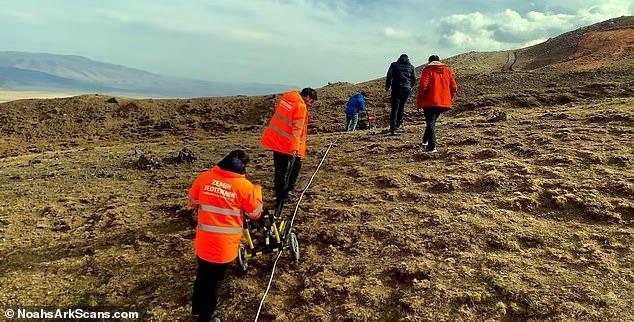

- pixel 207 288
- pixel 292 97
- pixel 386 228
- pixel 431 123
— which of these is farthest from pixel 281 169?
pixel 431 123

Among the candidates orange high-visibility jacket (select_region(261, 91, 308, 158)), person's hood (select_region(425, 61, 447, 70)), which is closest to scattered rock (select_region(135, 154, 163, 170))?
orange high-visibility jacket (select_region(261, 91, 308, 158))

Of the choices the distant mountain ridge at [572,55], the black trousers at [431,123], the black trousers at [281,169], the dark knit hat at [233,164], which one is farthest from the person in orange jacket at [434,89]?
the distant mountain ridge at [572,55]

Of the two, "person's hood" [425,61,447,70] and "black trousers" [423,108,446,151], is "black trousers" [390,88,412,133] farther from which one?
"person's hood" [425,61,447,70]

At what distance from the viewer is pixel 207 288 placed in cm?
512

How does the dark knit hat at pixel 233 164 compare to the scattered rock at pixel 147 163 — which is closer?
the dark knit hat at pixel 233 164

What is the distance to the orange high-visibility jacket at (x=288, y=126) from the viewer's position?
277 inches

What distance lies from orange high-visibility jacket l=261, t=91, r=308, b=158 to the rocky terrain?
113 cm

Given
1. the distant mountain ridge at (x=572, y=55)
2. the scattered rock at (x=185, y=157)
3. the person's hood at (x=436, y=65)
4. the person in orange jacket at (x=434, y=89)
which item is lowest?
the scattered rock at (x=185, y=157)

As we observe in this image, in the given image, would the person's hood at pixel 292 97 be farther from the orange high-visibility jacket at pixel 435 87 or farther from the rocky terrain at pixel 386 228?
the orange high-visibility jacket at pixel 435 87

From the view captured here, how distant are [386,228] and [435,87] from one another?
3696 millimetres

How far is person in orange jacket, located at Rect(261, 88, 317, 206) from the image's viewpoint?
23.1ft

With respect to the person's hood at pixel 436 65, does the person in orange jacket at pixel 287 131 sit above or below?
below

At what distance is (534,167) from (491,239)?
2724mm

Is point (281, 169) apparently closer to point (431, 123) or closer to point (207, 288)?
point (207, 288)
